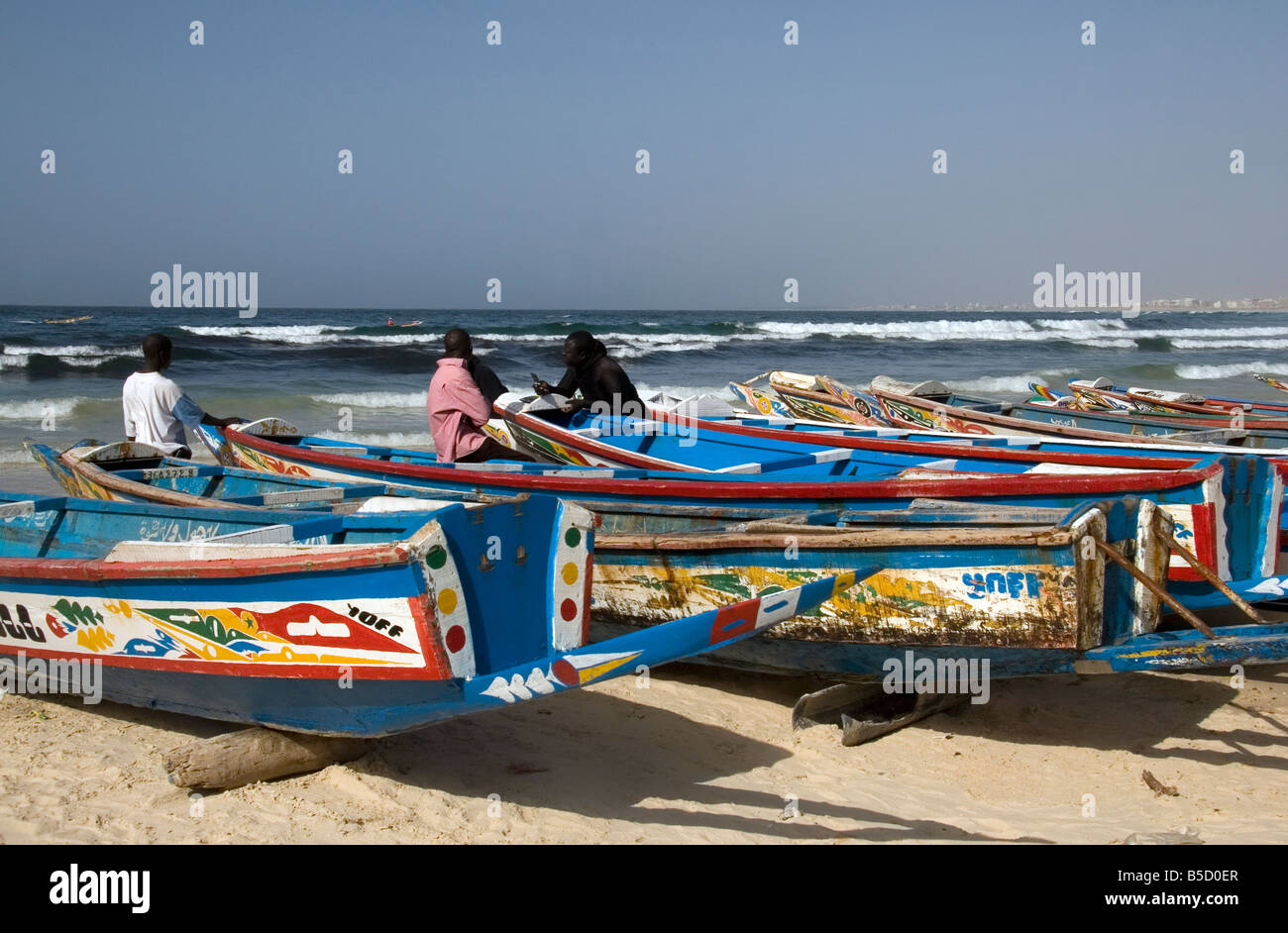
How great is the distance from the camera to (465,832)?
4.21m

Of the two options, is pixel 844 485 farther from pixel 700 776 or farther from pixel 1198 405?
pixel 1198 405

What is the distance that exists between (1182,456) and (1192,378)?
2619cm

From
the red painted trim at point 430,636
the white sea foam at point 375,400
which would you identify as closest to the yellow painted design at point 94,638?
the red painted trim at point 430,636

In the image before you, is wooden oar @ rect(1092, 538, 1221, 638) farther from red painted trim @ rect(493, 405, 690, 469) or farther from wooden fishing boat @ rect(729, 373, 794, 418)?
wooden fishing boat @ rect(729, 373, 794, 418)

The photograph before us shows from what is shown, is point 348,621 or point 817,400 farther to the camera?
point 817,400

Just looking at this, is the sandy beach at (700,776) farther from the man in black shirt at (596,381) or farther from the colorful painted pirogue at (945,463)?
the man in black shirt at (596,381)

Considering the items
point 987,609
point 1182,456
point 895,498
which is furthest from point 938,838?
point 1182,456

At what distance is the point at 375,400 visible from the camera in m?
21.7

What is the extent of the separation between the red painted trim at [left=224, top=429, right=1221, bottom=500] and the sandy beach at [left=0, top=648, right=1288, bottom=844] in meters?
1.21

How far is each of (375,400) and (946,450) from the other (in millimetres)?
15602

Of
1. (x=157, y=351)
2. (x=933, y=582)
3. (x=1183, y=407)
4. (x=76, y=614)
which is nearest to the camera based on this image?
(x=76, y=614)

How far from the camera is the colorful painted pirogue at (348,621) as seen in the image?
12.7ft

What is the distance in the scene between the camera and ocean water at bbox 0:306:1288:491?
1944 centimetres
